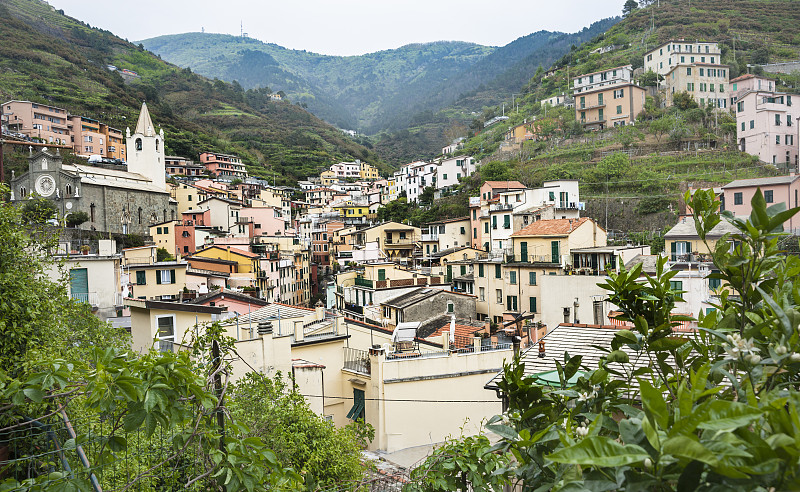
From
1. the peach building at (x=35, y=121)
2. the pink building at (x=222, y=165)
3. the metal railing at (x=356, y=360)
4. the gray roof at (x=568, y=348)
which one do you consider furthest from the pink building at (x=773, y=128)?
the peach building at (x=35, y=121)

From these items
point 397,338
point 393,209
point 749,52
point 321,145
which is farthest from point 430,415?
point 321,145

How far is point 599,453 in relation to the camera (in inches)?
66.8

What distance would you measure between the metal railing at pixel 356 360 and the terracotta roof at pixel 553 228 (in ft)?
45.7

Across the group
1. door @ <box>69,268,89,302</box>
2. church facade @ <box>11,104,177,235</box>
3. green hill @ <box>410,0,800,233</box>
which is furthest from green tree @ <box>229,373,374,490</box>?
church facade @ <box>11,104,177,235</box>

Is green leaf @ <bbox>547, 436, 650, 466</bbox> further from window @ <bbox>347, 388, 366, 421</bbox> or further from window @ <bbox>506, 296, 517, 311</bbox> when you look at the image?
window @ <bbox>506, 296, 517, 311</bbox>

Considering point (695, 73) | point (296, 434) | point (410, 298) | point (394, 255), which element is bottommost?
point (410, 298)

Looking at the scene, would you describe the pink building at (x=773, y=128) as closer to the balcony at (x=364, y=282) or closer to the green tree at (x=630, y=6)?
the balcony at (x=364, y=282)

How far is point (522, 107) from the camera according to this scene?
8162 cm

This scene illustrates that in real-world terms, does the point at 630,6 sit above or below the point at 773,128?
above

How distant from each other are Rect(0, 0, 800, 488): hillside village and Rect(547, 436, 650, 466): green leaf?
1681 millimetres

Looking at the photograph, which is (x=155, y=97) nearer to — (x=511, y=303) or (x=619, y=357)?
(x=511, y=303)

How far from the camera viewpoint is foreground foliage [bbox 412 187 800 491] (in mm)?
1590

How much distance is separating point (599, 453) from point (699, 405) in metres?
0.35

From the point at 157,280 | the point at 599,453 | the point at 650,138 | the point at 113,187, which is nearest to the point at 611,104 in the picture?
the point at 650,138
